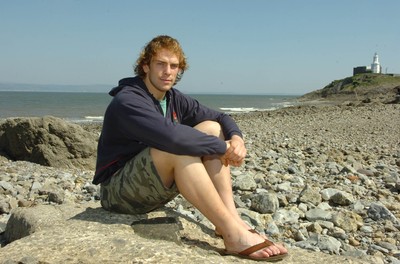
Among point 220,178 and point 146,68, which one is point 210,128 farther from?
point 146,68

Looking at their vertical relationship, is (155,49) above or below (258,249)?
above

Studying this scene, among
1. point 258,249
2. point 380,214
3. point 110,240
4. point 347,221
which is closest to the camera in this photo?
point 110,240

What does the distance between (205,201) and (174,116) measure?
97 cm

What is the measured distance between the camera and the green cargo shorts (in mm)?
3043

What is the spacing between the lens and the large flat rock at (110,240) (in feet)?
8.44

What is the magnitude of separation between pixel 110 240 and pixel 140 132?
0.73 metres

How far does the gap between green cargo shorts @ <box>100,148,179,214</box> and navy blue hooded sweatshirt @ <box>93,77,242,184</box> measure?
4.2 inches

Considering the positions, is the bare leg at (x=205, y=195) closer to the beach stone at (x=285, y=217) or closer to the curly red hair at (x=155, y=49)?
the curly red hair at (x=155, y=49)

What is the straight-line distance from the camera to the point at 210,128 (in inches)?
137

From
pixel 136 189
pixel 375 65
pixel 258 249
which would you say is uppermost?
pixel 375 65

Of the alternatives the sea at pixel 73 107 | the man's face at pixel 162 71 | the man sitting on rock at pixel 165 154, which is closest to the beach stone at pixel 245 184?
the man sitting on rock at pixel 165 154

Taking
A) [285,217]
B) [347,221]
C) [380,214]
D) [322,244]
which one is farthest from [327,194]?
[322,244]

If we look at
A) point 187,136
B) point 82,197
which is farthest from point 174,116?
point 82,197

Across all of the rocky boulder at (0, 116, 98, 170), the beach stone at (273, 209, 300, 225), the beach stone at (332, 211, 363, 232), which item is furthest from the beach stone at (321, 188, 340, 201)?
the rocky boulder at (0, 116, 98, 170)
